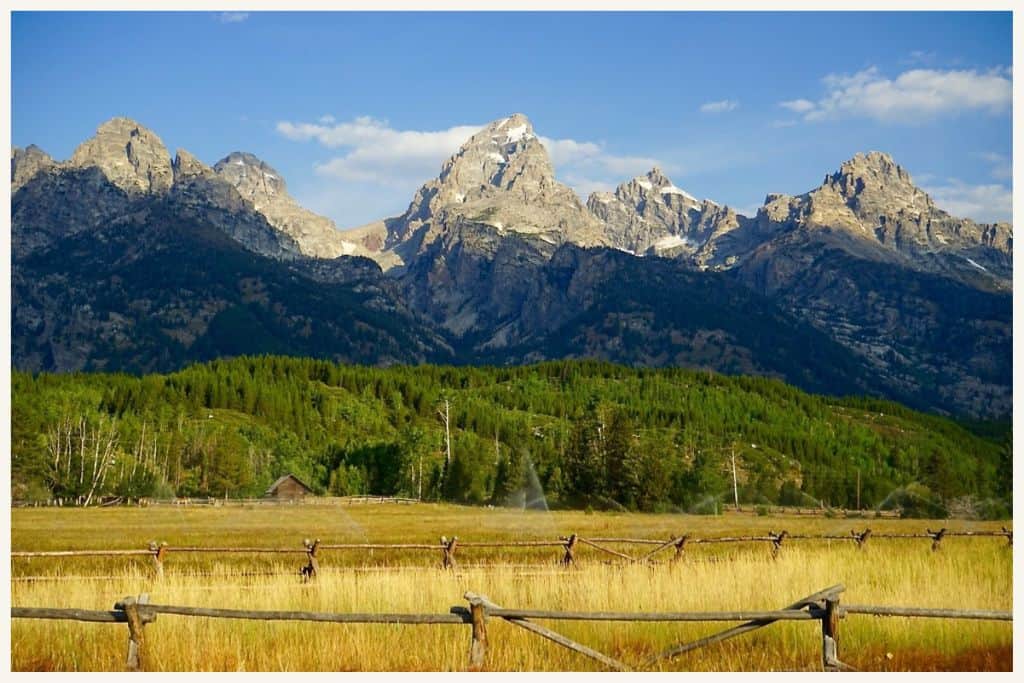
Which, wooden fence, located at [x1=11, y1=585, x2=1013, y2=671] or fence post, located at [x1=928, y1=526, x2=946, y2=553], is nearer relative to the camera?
wooden fence, located at [x1=11, y1=585, x2=1013, y2=671]

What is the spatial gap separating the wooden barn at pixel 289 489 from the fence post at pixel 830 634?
10879cm

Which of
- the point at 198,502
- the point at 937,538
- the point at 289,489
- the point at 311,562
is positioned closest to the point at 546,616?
the point at 311,562

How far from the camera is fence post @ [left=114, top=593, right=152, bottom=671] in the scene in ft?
51.6

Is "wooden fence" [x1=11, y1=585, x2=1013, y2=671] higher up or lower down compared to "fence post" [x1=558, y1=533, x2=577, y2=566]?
higher up

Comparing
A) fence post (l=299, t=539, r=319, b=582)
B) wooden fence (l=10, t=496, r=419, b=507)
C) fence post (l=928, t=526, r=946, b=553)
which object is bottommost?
wooden fence (l=10, t=496, r=419, b=507)

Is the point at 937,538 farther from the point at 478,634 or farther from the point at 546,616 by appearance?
the point at 478,634

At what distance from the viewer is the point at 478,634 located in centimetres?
1549

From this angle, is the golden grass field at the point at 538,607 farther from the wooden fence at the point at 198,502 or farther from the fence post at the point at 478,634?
the wooden fence at the point at 198,502

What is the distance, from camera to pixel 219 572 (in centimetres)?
2714

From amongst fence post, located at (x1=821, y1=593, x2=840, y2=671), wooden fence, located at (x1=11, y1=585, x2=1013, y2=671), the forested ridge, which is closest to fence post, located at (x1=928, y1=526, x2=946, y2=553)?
wooden fence, located at (x1=11, y1=585, x2=1013, y2=671)

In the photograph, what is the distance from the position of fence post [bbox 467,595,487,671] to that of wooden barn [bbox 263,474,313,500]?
352 feet

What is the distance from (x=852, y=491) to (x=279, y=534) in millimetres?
120262

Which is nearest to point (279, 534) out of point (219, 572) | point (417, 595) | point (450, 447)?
point (219, 572)

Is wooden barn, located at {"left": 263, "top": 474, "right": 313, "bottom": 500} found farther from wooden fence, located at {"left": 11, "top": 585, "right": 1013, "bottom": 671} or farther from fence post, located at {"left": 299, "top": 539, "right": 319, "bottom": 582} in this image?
wooden fence, located at {"left": 11, "top": 585, "right": 1013, "bottom": 671}
